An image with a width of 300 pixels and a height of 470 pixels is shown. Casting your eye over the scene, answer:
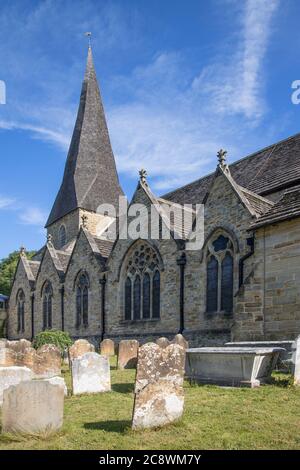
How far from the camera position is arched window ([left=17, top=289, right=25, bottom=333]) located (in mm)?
31595

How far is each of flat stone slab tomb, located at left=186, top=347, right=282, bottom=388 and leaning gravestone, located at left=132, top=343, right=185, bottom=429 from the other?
2.45 metres

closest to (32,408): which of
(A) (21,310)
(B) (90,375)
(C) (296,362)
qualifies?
(B) (90,375)

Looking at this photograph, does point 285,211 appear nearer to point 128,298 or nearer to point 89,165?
point 128,298

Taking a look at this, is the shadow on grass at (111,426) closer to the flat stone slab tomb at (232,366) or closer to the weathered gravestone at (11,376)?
the weathered gravestone at (11,376)

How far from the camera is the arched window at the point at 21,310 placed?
3160 cm

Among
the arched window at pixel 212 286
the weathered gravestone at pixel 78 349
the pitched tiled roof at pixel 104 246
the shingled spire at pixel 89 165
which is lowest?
the weathered gravestone at pixel 78 349

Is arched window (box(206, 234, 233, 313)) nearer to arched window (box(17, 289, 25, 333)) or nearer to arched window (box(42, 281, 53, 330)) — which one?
arched window (box(42, 281, 53, 330))

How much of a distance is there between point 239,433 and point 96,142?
38668mm

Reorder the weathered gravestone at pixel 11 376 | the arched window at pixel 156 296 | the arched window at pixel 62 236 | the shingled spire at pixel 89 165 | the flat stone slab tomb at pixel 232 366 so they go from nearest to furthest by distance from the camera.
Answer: the weathered gravestone at pixel 11 376
the flat stone slab tomb at pixel 232 366
the arched window at pixel 156 296
the shingled spire at pixel 89 165
the arched window at pixel 62 236

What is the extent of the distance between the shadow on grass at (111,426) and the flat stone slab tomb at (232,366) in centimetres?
289

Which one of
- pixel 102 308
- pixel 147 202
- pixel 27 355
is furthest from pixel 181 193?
pixel 27 355

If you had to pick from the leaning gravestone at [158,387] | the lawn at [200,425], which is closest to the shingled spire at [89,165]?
the lawn at [200,425]

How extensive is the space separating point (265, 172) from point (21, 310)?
21032mm

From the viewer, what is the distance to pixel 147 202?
20.4m
